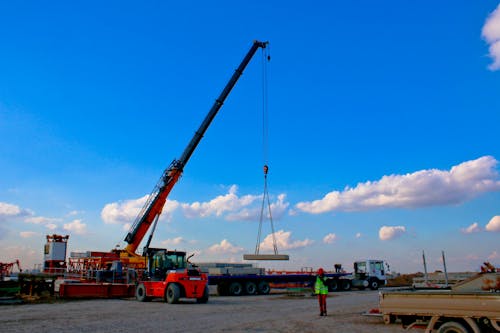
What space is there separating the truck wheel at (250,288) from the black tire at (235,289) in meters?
0.54

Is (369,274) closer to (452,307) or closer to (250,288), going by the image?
(250,288)

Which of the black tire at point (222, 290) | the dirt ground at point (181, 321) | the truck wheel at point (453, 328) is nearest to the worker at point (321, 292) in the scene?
the dirt ground at point (181, 321)

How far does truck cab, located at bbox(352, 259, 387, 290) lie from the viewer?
36.4 metres

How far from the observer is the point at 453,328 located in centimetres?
943

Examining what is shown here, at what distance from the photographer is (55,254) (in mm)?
29016

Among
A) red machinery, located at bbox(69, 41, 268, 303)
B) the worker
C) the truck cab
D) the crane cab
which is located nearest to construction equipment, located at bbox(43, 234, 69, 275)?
red machinery, located at bbox(69, 41, 268, 303)

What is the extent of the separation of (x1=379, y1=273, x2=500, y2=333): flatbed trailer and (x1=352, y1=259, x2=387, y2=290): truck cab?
25.9 metres

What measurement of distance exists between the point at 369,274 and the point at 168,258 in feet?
66.5

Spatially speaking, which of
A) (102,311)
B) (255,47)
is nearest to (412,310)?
(102,311)

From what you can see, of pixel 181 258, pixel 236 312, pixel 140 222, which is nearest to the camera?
pixel 236 312

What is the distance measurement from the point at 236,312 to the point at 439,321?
28.8 feet

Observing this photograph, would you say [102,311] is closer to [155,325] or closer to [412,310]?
[155,325]

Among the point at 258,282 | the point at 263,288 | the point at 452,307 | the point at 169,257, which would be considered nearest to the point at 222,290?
the point at 258,282

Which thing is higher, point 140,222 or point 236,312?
point 140,222
